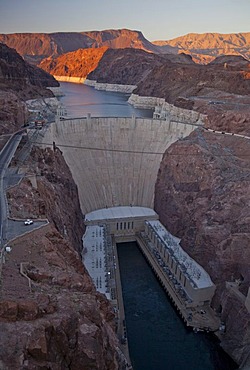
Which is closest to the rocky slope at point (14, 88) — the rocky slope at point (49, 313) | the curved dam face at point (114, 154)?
the curved dam face at point (114, 154)

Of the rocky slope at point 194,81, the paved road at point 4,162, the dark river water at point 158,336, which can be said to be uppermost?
the rocky slope at point 194,81

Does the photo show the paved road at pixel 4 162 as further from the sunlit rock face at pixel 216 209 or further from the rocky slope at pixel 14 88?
the sunlit rock face at pixel 216 209

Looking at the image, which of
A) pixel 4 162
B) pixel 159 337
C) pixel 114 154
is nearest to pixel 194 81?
pixel 114 154

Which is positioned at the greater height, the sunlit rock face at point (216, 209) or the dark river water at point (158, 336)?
the sunlit rock face at point (216, 209)

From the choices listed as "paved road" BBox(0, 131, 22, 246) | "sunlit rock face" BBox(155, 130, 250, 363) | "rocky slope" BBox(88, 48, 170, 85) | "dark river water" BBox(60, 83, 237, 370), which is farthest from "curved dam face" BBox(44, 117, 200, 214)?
"rocky slope" BBox(88, 48, 170, 85)

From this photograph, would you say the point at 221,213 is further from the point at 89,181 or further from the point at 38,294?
the point at 38,294

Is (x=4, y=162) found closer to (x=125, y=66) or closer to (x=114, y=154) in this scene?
(x=114, y=154)

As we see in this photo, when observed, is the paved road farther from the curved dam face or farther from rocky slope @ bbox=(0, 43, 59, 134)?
the curved dam face
